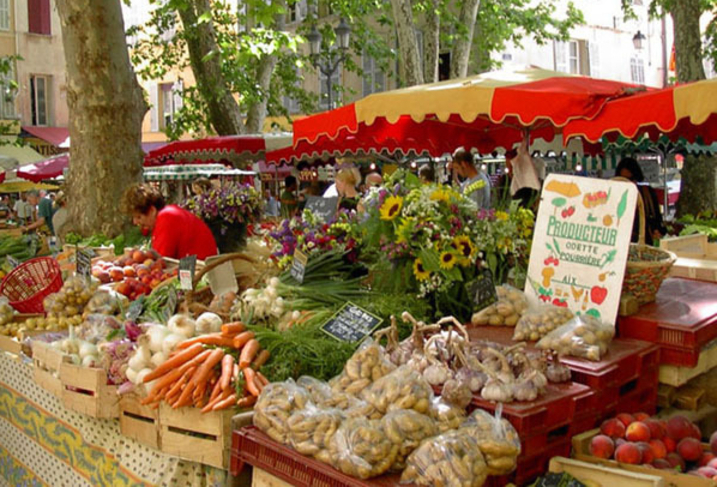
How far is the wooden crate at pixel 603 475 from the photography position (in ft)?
8.00

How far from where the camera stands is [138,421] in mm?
3438

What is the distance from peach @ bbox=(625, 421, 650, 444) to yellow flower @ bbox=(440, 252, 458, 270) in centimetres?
129

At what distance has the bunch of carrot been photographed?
314cm

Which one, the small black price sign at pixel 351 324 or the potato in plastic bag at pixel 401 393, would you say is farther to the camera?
the small black price sign at pixel 351 324

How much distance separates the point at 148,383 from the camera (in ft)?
11.0

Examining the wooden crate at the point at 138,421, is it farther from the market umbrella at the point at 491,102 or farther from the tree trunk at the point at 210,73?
the tree trunk at the point at 210,73

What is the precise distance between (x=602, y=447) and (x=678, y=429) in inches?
15.5

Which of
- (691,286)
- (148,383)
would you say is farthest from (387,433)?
(691,286)

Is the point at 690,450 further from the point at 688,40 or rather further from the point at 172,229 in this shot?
the point at 688,40

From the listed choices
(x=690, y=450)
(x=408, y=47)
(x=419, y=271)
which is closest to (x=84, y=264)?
(x=419, y=271)

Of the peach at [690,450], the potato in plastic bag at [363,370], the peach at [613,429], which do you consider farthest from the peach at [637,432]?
the potato in plastic bag at [363,370]

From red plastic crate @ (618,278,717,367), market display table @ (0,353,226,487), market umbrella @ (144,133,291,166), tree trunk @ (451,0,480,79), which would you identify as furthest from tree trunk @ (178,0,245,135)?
red plastic crate @ (618,278,717,367)

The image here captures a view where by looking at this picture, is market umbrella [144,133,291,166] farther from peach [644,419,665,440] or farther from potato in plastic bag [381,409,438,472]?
potato in plastic bag [381,409,438,472]

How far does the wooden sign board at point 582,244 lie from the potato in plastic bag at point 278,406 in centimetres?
145
